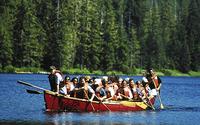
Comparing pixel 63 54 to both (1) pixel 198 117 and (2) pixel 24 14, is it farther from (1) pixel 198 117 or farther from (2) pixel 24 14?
(1) pixel 198 117

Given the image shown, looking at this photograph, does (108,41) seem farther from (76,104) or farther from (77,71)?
(76,104)

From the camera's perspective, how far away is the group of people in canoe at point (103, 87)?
131 ft

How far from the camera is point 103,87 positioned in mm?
42688

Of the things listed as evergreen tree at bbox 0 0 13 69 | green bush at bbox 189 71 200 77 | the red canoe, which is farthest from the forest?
the red canoe

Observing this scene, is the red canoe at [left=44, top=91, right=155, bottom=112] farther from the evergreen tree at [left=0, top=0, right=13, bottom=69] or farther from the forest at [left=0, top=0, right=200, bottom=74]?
the forest at [left=0, top=0, right=200, bottom=74]

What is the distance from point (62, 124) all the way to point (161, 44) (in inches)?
4161

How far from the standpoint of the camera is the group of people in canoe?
40031 mm

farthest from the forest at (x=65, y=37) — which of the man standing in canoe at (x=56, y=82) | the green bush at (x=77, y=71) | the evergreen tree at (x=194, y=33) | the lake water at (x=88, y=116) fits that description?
the man standing in canoe at (x=56, y=82)

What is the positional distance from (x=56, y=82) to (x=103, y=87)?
4.18 metres

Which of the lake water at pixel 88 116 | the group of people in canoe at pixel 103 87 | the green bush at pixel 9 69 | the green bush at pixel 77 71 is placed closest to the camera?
the lake water at pixel 88 116

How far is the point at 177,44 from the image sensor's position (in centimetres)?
13912

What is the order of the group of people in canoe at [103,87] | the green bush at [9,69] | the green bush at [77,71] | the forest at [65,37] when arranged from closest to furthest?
the group of people in canoe at [103,87] < the green bush at [9,69] < the green bush at [77,71] < the forest at [65,37]

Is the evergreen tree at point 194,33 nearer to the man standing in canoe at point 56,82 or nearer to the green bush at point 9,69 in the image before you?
the green bush at point 9,69

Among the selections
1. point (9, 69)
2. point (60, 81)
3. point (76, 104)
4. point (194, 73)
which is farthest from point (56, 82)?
point (194, 73)
